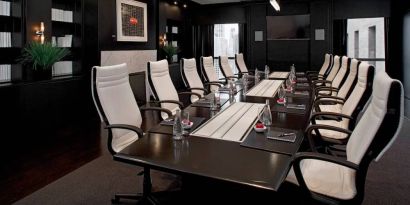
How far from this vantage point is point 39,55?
420 centimetres

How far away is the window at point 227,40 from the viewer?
9.57 metres

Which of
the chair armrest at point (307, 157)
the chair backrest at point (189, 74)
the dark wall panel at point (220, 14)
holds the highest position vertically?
the dark wall panel at point (220, 14)

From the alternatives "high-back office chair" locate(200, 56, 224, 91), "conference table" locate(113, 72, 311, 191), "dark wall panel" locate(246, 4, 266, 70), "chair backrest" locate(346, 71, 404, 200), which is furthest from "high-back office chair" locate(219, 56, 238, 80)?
"chair backrest" locate(346, 71, 404, 200)

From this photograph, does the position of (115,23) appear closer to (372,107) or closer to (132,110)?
(132,110)

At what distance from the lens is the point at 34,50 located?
13.6 feet

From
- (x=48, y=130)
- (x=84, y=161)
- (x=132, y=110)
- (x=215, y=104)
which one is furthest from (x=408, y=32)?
(x=48, y=130)

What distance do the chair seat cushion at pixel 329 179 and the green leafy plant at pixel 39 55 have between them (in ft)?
12.7

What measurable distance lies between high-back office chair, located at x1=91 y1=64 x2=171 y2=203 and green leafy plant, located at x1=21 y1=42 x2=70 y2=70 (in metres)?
2.24

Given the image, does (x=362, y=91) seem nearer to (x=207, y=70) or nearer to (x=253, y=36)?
(x=207, y=70)

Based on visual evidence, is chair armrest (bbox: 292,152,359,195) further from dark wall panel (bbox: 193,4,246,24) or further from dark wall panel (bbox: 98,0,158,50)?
dark wall panel (bbox: 193,4,246,24)

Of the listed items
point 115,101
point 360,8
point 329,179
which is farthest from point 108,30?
point 360,8

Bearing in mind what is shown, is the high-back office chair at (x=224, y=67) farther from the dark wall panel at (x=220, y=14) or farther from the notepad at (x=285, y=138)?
the notepad at (x=285, y=138)

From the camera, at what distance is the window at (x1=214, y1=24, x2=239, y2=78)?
9570 millimetres

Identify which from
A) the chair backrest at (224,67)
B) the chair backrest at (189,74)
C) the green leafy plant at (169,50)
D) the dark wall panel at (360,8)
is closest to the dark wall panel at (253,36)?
the dark wall panel at (360,8)
